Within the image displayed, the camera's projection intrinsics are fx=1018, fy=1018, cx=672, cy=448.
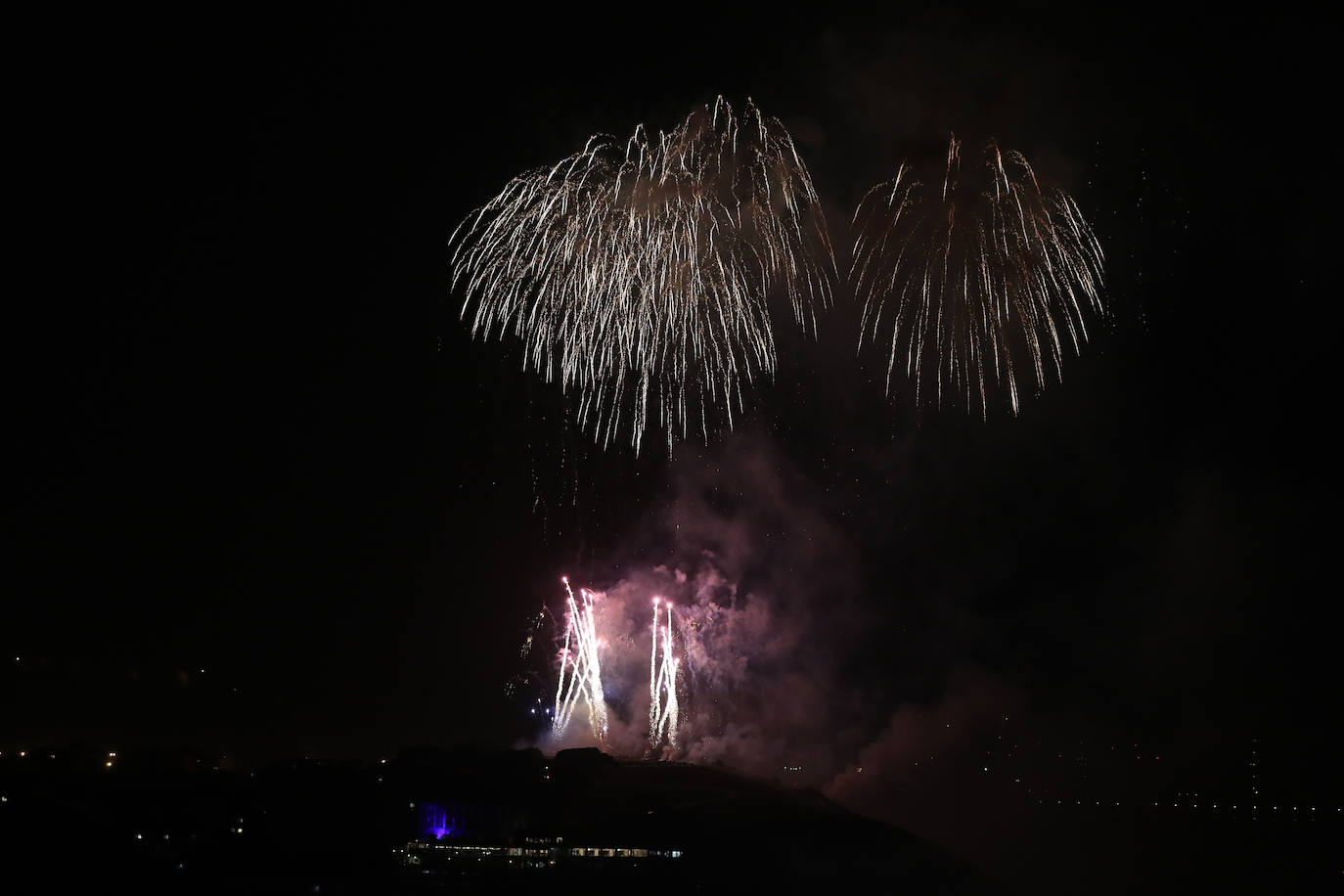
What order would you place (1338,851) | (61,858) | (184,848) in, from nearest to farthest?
(61,858)
(184,848)
(1338,851)

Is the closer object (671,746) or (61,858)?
(61,858)

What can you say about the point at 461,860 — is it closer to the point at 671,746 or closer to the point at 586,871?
the point at 586,871

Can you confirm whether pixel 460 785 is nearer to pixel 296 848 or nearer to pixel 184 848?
pixel 296 848

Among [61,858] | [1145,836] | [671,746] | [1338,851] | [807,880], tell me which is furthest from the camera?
[1145,836]

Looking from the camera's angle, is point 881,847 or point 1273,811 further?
point 1273,811

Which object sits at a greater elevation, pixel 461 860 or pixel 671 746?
pixel 671 746

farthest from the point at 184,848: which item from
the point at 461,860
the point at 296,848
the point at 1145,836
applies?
the point at 1145,836

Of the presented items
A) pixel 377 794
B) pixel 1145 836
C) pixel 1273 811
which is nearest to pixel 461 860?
pixel 377 794

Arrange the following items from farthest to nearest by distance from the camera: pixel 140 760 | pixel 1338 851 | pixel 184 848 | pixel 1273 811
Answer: pixel 1273 811 → pixel 1338 851 → pixel 140 760 → pixel 184 848

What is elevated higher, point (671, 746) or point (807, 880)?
point (671, 746)
